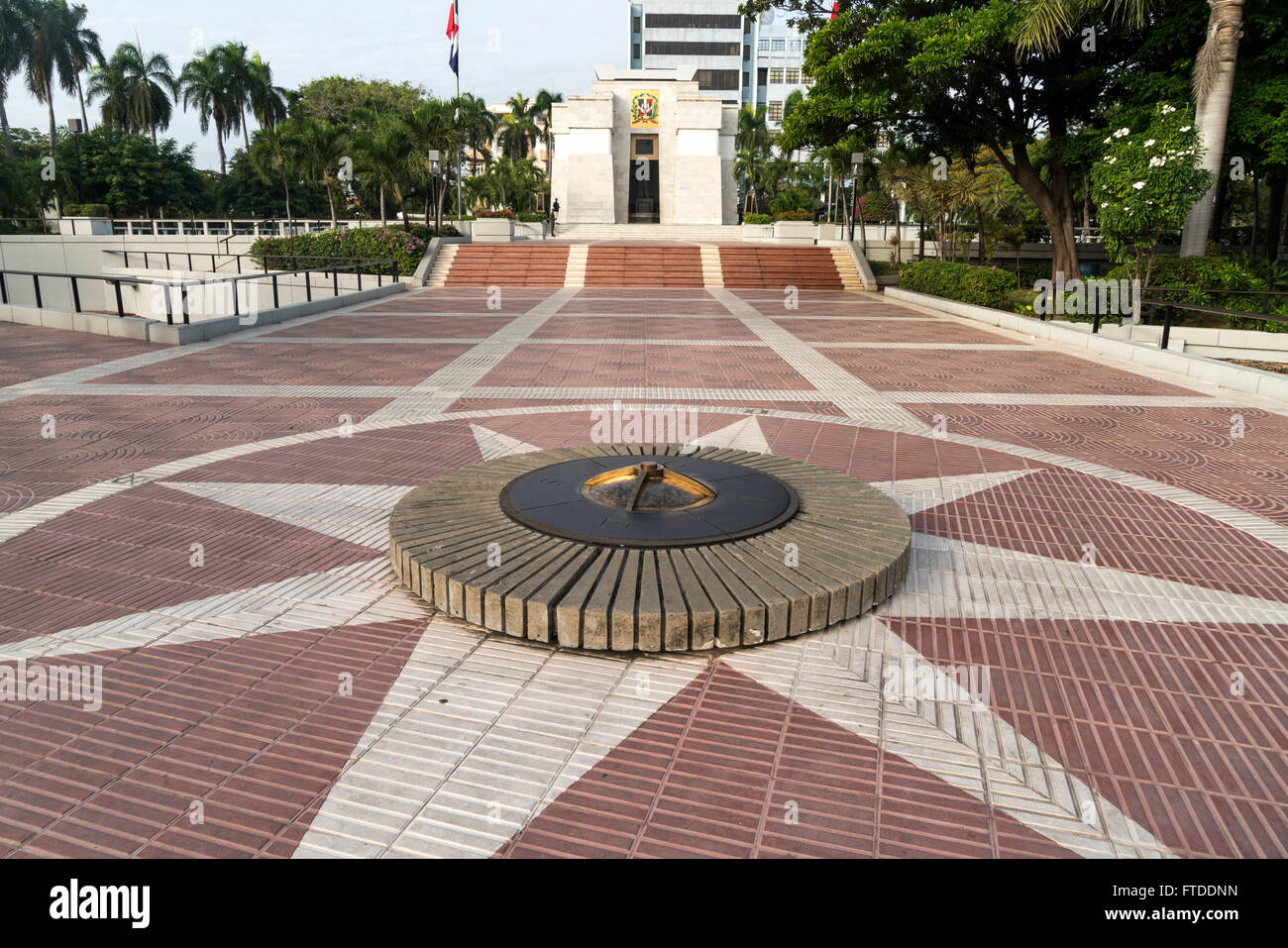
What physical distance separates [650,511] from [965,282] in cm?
1682

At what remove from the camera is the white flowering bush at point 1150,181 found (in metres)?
14.4

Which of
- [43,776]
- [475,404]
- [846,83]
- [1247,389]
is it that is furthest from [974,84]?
[43,776]

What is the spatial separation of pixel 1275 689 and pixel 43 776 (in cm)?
517

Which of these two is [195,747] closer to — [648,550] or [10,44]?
[648,550]

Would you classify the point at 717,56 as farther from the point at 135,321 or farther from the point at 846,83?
the point at 135,321

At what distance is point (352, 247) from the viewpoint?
99.2 feet

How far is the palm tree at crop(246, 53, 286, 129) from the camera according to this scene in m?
58.7

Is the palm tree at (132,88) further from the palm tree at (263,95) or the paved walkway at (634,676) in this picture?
the paved walkway at (634,676)

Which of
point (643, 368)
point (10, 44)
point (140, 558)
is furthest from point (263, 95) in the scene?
point (140, 558)

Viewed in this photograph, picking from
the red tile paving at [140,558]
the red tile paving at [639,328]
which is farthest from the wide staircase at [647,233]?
the red tile paving at [140,558]

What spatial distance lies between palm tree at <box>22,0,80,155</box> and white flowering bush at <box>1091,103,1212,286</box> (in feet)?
188

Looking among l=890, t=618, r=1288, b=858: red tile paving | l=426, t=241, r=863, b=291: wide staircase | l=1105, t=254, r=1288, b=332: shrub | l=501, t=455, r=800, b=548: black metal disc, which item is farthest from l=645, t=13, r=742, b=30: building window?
l=890, t=618, r=1288, b=858: red tile paving

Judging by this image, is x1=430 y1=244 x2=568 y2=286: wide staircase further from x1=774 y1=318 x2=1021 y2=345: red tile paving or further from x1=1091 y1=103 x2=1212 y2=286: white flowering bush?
x1=1091 y1=103 x2=1212 y2=286: white flowering bush

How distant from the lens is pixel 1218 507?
6203 millimetres
